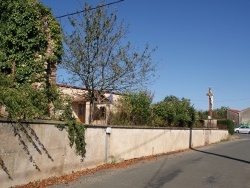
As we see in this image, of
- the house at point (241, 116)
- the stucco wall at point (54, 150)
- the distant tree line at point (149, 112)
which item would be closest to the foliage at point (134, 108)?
the distant tree line at point (149, 112)

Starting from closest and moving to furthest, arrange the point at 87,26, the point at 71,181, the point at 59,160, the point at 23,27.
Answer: the point at 71,181 → the point at 59,160 → the point at 23,27 → the point at 87,26

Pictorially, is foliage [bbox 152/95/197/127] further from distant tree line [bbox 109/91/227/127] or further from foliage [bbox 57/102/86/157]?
foliage [bbox 57/102/86/157]

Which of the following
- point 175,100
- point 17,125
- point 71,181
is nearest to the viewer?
point 17,125

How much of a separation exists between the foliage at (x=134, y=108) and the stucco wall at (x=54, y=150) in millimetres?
734

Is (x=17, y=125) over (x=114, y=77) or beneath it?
beneath

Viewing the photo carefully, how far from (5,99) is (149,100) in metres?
12.0

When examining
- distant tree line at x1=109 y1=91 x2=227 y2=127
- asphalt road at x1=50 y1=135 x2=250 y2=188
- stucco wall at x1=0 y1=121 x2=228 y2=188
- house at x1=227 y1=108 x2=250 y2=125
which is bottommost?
asphalt road at x1=50 y1=135 x2=250 y2=188

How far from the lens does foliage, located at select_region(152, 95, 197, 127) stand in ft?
74.7

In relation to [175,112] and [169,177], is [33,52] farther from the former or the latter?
[175,112]

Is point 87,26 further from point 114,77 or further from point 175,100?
point 175,100

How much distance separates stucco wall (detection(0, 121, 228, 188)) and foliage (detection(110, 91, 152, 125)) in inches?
28.9

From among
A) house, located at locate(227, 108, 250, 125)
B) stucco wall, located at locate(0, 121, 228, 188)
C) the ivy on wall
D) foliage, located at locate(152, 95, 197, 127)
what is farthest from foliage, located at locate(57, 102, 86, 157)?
house, located at locate(227, 108, 250, 125)

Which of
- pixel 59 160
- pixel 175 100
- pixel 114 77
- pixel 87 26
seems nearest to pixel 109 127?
pixel 59 160

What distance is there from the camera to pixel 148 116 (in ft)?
66.2
